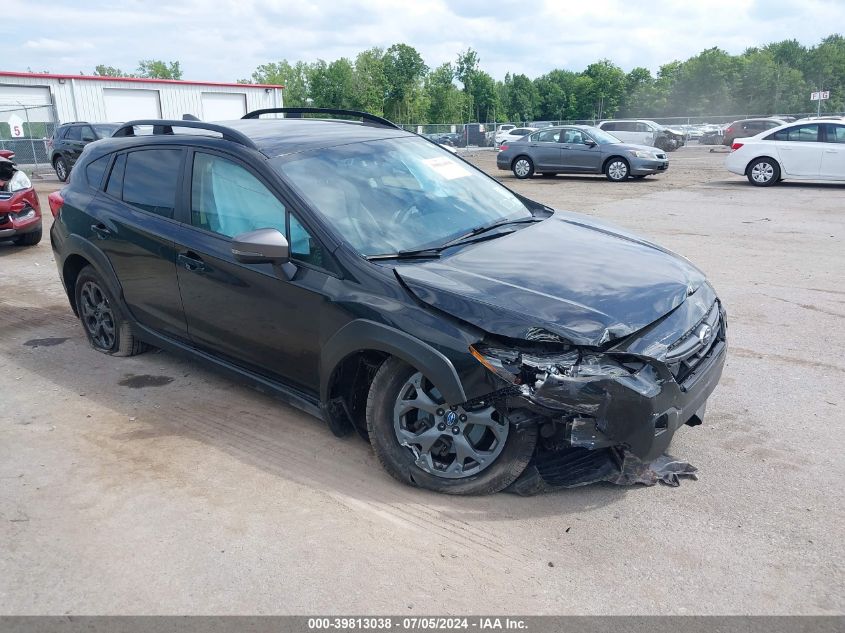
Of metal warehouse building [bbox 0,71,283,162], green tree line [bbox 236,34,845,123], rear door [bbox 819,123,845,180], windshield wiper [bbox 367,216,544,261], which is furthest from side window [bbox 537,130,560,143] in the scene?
green tree line [bbox 236,34,845,123]

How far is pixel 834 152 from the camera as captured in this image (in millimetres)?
16594

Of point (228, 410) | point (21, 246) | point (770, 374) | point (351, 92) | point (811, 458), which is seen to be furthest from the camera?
point (351, 92)

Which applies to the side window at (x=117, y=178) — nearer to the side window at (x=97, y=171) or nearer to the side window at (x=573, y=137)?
the side window at (x=97, y=171)

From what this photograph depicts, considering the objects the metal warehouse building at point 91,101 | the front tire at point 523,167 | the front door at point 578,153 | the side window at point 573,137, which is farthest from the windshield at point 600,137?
the metal warehouse building at point 91,101

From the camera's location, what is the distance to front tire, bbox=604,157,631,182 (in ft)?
65.4

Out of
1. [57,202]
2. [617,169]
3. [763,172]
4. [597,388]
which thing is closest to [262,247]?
[597,388]

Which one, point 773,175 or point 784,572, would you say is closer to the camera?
point 784,572

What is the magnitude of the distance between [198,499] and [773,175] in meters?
17.7

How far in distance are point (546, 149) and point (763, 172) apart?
614 cm

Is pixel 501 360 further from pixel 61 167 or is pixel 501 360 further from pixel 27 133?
pixel 27 133

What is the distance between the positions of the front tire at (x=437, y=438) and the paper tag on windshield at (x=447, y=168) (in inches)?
66.4

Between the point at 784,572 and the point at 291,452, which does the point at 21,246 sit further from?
the point at 784,572

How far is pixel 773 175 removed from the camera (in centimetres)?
1755

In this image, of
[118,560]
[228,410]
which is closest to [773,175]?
[228,410]
